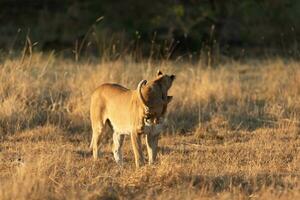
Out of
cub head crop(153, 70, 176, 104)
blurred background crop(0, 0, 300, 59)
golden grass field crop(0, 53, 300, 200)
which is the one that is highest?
blurred background crop(0, 0, 300, 59)

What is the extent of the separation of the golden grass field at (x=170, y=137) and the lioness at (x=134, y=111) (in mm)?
313

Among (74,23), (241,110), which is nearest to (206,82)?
(241,110)

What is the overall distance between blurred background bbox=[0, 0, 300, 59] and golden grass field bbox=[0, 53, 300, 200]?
3.54 metres

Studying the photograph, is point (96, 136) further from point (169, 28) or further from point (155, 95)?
point (169, 28)

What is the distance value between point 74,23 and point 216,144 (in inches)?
559

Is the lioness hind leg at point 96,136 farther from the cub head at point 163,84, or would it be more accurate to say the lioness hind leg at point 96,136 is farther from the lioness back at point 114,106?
the cub head at point 163,84

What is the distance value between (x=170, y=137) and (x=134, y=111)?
2.79 meters

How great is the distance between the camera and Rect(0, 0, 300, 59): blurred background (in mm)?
21078

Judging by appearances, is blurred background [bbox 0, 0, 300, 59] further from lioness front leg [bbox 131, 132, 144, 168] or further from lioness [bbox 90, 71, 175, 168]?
lioness front leg [bbox 131, 132, 144, 168]

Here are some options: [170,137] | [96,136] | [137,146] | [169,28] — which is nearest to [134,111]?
[137,146]

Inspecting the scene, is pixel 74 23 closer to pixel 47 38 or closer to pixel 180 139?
pixel 47 38

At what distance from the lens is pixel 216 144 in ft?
35.6

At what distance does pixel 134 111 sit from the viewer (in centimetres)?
861

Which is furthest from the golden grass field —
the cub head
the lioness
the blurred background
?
the blurred background
